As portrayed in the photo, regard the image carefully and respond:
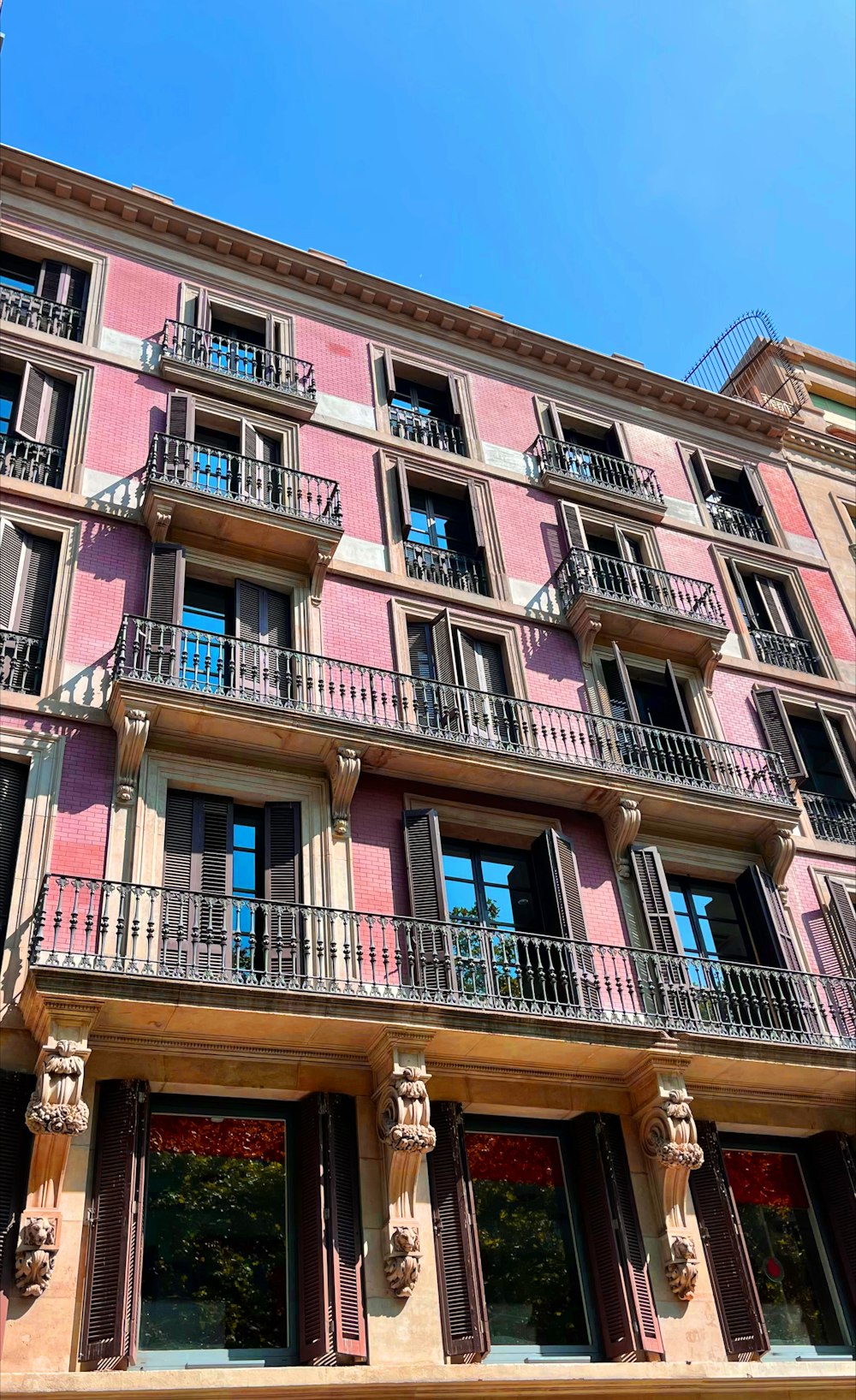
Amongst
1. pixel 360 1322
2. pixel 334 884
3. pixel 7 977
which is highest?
pixel 334 884

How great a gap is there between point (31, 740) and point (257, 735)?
282 cm

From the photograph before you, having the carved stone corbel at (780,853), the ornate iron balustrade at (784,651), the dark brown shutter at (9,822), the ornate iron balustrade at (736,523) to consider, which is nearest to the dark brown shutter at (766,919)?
the carved stone corbel at (780,853)

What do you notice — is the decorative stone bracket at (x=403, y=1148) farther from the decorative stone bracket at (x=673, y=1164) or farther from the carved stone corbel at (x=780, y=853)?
the carved stone corbel at (x=780, y=853)

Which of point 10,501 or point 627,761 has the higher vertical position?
point 10,501

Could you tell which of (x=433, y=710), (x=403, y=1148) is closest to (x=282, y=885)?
(x=403, y=1148)

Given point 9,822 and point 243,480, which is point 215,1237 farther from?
point 243,480

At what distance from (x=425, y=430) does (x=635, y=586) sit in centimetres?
490

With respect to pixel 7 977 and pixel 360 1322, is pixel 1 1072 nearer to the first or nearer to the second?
pixel 7 977

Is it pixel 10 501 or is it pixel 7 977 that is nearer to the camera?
pixel 7 977

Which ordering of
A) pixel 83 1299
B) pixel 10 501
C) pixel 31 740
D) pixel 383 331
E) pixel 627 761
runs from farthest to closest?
1. pixel 383 331
2. pixel 627 761
3. pixel 10 501
4. pixel 31 740
5. pixel 83 1299

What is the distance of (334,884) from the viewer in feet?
48.6

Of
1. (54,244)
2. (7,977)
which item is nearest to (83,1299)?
(7,977)

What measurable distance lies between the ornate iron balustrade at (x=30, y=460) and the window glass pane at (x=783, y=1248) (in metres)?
13.4

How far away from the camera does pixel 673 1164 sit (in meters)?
13.8
